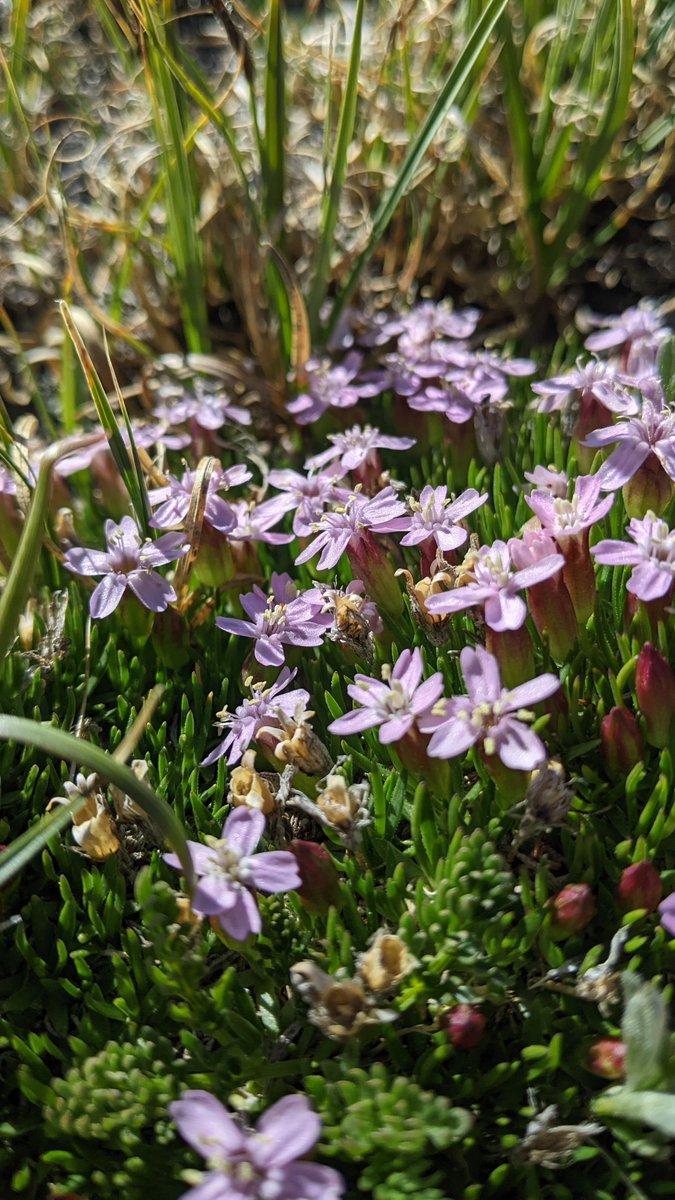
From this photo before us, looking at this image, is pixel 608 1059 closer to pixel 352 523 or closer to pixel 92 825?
pixel 92 825

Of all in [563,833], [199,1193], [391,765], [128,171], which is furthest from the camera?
[128,171]

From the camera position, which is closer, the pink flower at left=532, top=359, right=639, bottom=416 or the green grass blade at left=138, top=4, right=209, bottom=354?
the pink flower at left=532, top=359, right=639, bottom=416

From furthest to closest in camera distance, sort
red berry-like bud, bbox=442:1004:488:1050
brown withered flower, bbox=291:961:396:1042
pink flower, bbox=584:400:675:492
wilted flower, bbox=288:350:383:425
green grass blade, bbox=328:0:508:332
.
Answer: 1. wilted flower, bbox=288:350:383:425
2. green grass blade, bbox=328:0:508:332
3. pink flower, bbox=584:400:675:492
4. red berry-like bud, bbox=442:1004:488:1050
5. brown withered flower, bbox=291:961:396:1042

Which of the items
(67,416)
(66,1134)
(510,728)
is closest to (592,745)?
(510,728)

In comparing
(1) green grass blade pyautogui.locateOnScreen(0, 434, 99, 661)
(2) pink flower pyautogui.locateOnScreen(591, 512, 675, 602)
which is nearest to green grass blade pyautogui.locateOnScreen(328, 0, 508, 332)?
(2) pink flower pyautogui.locateOnScreen(591, 512, 675, 602)

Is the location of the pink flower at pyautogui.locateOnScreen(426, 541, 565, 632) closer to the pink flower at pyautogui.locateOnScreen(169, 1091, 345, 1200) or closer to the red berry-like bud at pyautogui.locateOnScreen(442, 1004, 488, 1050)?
the red berry-like bud at pyautogui.locateOnScreen(442, 1004, 488, 1050)

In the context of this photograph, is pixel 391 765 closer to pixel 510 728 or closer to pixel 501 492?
pixel 510 728
